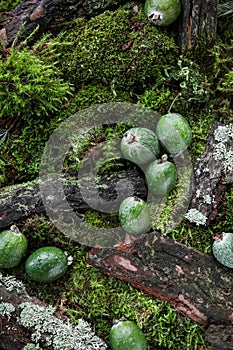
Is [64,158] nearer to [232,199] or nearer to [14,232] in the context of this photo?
[14,232]

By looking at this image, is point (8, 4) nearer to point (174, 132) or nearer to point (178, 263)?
point (174, 132)

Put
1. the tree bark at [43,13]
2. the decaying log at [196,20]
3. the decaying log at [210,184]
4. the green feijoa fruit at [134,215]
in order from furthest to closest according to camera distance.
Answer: the tree bark at [43,13] → the decaying log at [196,20] → the decaying log at [210,184] → the green feijoa fruit at [134,215]

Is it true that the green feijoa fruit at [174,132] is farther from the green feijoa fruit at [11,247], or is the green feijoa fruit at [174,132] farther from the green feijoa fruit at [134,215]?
the green feijoa fruit at [11,247]

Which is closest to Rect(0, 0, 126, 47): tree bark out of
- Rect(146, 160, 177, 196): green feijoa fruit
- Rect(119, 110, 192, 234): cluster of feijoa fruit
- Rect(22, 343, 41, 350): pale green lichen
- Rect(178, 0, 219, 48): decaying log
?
Rect(178, 0, 219, 48): decaying log

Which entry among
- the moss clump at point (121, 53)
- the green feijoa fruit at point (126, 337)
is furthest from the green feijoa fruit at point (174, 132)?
the green feijoa fruit at point (126, 337)

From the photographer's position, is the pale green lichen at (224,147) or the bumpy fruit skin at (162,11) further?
the bumpy fruit skin at (162,11)

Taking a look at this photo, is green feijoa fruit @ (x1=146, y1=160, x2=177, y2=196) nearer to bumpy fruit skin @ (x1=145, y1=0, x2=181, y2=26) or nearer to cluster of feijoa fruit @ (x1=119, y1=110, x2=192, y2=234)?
cluster of feijoa fruit @ (x1=119, y1=110, x2=192, y2=234)
